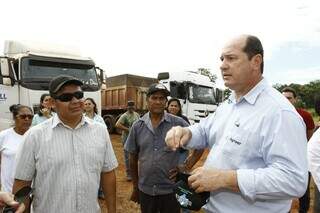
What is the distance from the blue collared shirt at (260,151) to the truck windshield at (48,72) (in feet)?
26.5

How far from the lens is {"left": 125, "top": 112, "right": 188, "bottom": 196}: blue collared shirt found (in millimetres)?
4344

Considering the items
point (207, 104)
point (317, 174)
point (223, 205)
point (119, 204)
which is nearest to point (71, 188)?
point (223, 205)

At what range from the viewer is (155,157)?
14.3 ft

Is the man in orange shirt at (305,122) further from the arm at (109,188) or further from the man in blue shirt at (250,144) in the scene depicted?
the man in blue shirt at (250,144)

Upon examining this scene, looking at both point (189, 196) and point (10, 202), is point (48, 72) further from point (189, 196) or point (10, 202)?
point (189, 196)

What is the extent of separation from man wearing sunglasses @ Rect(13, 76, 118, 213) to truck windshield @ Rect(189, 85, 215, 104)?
13.0 metres

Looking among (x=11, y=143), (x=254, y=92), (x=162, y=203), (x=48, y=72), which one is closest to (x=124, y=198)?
(x=162, y=203)

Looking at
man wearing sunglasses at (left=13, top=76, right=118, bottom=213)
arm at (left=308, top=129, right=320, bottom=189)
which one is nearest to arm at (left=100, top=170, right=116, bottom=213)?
man wearing sunglasses at (left=13, top=76, right=118, bottom=213)

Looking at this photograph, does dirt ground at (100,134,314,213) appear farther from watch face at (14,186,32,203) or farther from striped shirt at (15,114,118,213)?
watch face at (14,186,32,203)

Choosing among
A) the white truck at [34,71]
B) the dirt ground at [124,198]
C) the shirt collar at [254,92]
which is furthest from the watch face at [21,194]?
the white truck at [34,71]

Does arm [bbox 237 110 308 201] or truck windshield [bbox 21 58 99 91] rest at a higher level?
arm [bbox 237 110 308 201]

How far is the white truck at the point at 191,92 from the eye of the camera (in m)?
15.9

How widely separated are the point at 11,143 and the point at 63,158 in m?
1.64

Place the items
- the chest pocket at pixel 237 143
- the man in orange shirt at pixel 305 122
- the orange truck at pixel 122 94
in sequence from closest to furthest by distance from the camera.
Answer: the chest pocket at pixel 237 143
the man in orange shirt at pixel 305 122
the orange truck at pixel 122 94
